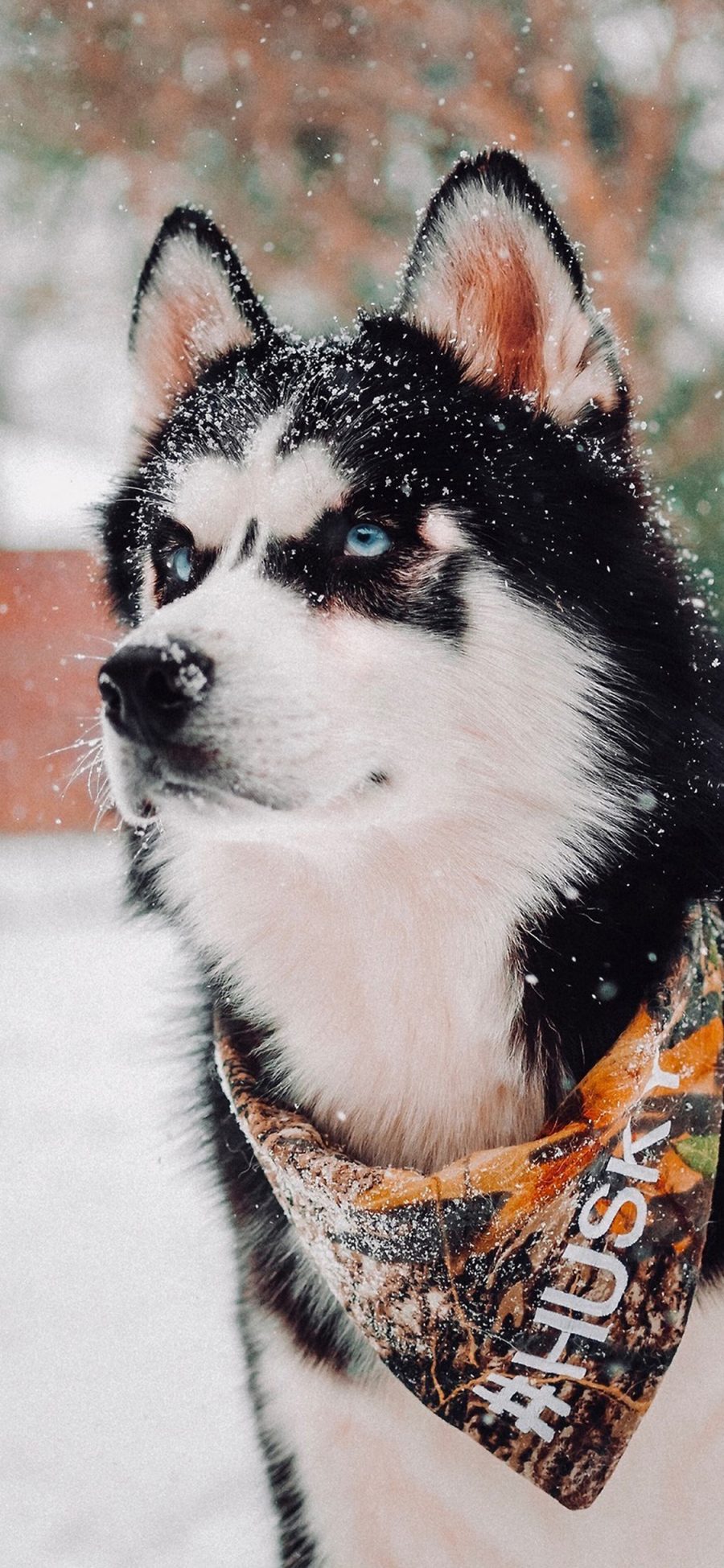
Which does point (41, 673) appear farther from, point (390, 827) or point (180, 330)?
point (390, 827)

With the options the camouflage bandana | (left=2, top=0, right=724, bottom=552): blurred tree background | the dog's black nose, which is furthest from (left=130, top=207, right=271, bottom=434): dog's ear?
(left=2, top=0, right=724, bottom=552): blurred tree background

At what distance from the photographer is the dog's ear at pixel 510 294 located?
119 centimetres

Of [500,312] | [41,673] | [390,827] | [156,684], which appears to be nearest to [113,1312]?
[390,827]

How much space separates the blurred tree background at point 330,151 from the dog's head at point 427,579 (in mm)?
3292

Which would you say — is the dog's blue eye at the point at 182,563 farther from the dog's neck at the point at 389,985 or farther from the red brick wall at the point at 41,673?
the red brick wall at the point at 41,673

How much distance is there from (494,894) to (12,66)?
4826 millimetres

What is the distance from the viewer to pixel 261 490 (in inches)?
49.3

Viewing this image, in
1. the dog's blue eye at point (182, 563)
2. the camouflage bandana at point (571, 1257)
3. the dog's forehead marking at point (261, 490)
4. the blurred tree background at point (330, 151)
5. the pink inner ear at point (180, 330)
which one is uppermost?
the blurred tree background at point (330, 151)

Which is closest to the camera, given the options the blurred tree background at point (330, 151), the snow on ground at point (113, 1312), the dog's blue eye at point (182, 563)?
the dog's blue eye at point (182, 563)

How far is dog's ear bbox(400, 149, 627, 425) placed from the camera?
119 centimetres

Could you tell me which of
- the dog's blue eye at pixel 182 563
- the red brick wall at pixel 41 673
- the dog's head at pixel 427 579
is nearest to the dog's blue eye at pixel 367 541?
the dog's head at pixel 427 579

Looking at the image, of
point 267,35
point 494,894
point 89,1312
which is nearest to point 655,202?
point 267,35

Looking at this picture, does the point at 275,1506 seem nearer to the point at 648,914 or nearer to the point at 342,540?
the point at 648,914

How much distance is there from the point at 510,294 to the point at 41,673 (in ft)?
13.4
